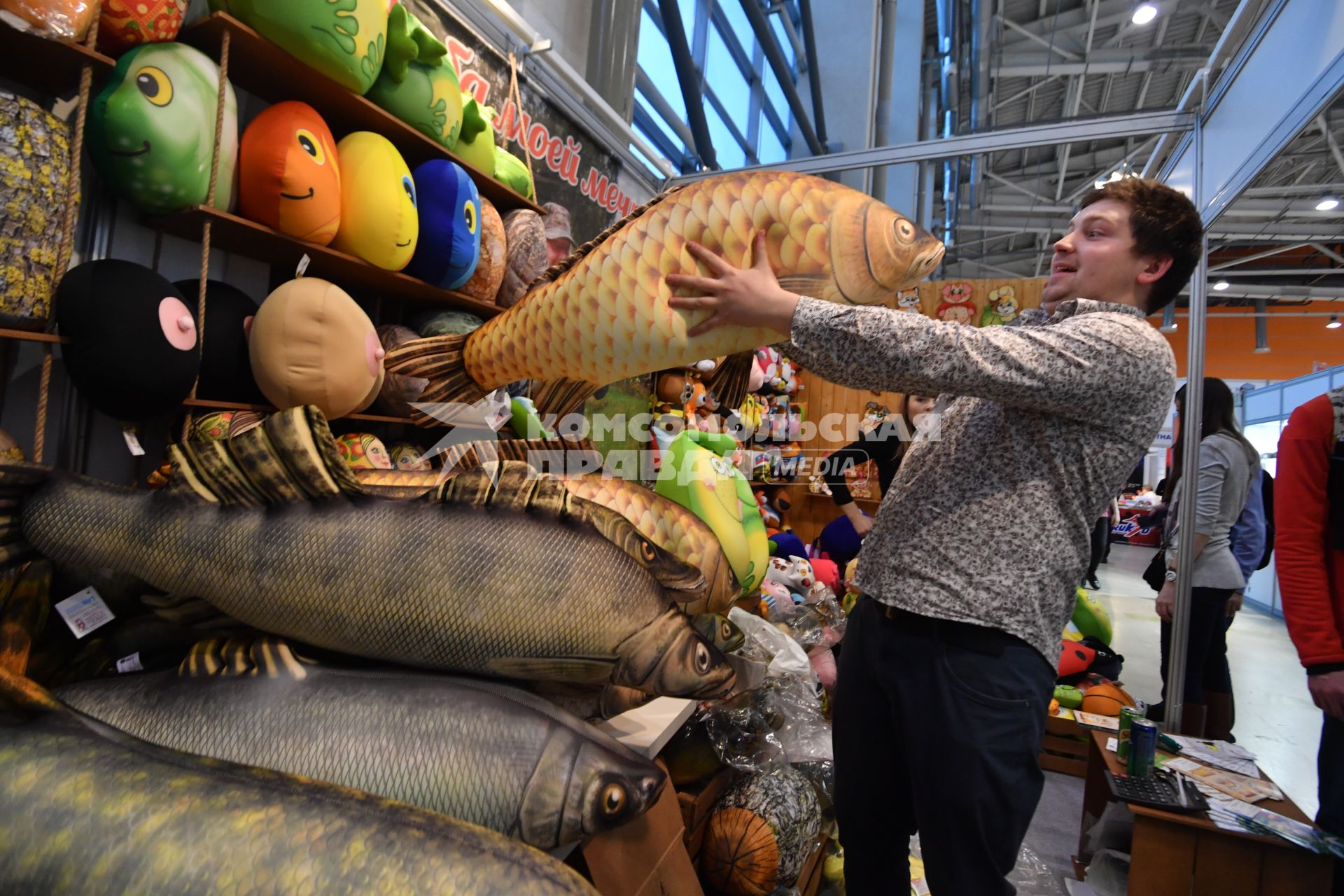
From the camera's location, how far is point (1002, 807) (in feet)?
3.04

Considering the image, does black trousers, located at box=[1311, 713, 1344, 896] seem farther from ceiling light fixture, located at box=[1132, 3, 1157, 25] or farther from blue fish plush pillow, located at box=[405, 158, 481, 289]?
ceiling light fixture, located at box=[1132, 3, 1157, 25]

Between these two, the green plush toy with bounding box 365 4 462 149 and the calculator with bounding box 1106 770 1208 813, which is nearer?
the green plush toy with bounding box 365 4 462 149

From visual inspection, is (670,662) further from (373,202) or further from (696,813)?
(373,202)

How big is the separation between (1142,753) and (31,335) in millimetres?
2655

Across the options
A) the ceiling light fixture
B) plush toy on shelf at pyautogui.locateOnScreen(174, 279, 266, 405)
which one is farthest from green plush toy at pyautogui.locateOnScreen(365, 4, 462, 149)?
the ceiling light fixture

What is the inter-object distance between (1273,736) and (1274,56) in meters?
3.10

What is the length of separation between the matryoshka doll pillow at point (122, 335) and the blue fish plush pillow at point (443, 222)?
0.57 m

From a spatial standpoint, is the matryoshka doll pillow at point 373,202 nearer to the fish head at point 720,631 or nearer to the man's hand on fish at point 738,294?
the man's hand on fish at point 738,294

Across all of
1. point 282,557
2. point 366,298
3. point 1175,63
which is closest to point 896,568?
point 282,557

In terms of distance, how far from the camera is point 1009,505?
0.94 metres

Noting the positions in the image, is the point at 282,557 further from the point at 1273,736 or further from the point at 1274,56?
the point at 1273,736

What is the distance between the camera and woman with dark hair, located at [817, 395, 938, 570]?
7.44ft

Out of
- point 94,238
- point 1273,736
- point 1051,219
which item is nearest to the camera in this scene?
point 94,238

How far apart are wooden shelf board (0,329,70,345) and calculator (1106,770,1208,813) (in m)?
2.50
